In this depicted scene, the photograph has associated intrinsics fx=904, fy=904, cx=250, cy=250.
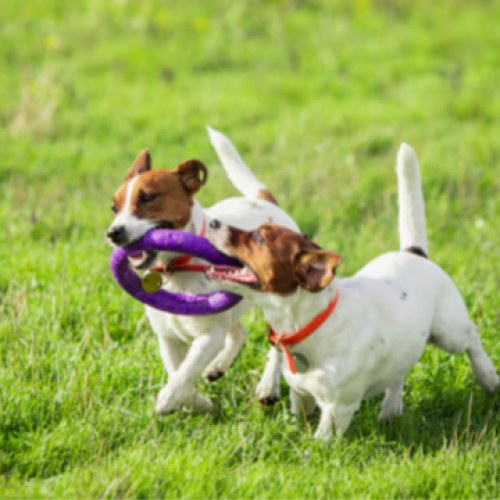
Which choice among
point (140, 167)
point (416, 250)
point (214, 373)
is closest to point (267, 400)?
point (214, 373)

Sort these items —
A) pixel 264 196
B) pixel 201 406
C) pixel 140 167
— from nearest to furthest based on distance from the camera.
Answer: pixel 201 406 < pixel 140 167 < pixel 264 196

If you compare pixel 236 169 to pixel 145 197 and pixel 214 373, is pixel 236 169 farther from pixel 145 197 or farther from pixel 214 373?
pixel 214 373

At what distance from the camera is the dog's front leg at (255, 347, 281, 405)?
5.22 metres

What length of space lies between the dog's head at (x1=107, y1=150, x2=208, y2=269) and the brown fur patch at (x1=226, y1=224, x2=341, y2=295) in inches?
17.8

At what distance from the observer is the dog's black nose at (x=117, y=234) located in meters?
4.61

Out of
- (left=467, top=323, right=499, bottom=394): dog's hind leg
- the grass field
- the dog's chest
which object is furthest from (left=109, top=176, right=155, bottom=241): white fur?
(left=467, top=323, right=499, bottom=394): dog's hind leg

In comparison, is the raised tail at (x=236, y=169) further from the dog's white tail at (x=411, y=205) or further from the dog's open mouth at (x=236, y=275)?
the dog's open mouth at (x=236, y=275)

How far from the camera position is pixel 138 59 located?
12.8 m

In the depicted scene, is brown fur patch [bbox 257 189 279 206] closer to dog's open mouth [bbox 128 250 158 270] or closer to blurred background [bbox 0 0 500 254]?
dog's open mouth [bbox 128 250 158 270]

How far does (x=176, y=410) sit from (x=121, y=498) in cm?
86

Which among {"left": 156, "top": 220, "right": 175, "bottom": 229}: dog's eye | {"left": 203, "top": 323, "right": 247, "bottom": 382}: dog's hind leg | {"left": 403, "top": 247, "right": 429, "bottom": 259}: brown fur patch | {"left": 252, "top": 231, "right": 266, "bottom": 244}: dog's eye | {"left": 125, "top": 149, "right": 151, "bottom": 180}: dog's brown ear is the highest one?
{"left": 125, "top": 149, "right": 151, "bottom": 180}: dog's brown ear

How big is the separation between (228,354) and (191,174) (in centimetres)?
113

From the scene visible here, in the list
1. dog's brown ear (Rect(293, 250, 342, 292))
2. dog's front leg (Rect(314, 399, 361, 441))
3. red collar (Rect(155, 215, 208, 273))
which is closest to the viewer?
dog's brown ear (Rect(293, 250, 342, 292))

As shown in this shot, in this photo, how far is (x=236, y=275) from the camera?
14.8 feet
